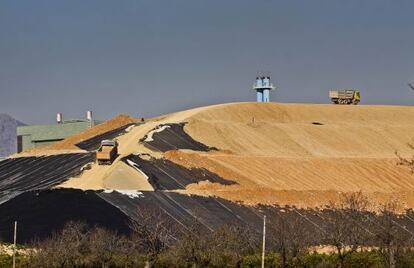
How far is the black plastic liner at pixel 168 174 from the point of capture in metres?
64.0

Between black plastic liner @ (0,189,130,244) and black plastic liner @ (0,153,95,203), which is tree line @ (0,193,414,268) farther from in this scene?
black plastic liner @ (0,153,95,203)

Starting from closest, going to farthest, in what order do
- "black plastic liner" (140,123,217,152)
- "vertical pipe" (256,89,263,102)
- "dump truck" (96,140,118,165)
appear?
"dump truck" (96,140,118,165) → "black plastic liner" (140,123,217,152) → "vertical pipe" (256,89,263,102)

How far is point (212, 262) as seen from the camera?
43188 millimetres

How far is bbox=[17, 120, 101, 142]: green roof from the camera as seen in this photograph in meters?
102

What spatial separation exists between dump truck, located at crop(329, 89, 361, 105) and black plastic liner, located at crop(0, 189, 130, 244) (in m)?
59.0

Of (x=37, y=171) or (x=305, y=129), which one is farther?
(x=305, y=129)

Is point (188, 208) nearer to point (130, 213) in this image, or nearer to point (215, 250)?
point (130, 213)

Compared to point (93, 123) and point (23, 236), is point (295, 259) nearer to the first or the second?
point (23, 236)

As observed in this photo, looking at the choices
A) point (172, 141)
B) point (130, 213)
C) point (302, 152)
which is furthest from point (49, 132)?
point (130, 213)

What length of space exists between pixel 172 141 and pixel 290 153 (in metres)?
13.4

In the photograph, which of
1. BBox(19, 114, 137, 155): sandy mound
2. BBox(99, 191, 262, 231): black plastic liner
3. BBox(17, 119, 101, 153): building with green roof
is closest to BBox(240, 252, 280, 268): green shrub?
BBox(99, 191, 262, 231): black plastic liner

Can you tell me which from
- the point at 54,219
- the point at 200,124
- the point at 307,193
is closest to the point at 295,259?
the point at 54,219

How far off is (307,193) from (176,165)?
32.5ft

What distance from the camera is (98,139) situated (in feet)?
267
